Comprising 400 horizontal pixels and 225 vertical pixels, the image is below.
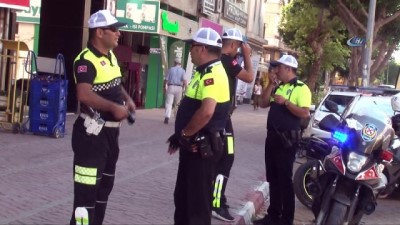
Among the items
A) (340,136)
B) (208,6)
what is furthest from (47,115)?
(208,6)

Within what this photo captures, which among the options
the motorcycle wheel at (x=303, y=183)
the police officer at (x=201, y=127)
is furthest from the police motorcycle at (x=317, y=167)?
the police officer at (x=201, y=127)

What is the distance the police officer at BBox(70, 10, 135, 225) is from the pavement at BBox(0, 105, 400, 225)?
1.51 m

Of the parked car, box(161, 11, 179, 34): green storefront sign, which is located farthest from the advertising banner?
the parked car

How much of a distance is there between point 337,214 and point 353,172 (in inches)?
16.0

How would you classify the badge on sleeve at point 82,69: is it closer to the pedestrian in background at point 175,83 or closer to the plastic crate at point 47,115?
the plastic crate at point 47,115

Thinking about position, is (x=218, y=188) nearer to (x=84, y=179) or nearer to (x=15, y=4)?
(x=84, y=179)

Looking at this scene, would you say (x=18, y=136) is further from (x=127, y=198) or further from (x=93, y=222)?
(x=93, y=222)

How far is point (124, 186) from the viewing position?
9.09 m

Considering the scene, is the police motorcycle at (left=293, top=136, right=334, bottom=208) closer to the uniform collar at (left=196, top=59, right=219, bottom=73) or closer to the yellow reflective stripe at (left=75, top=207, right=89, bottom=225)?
the uniform collar at (left=196, top=59, right=219, bottom=73)

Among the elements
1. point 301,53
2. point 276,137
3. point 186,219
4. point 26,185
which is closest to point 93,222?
point 186,219

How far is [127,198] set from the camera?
328 inches

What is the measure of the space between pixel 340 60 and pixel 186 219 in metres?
45.2

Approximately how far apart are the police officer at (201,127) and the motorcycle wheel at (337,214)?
4.15 ft

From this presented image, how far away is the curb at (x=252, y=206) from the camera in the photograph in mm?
8002
